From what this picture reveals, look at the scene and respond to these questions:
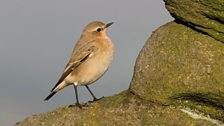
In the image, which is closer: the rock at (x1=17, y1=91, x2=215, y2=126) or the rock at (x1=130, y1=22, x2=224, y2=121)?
the rock at (x1=130, y1=22, x2=224, y2=121)

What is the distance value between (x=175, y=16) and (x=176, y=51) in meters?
0.94

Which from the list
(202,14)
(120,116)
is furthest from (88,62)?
(202,14)

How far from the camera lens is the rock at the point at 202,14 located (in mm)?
11797

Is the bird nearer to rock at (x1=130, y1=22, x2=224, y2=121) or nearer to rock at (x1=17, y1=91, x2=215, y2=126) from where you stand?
rock at (x1=17, y1=91, x2=215, y2=126)

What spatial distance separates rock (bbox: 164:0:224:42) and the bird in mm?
2764

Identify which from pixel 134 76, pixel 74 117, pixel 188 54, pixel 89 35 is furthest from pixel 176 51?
pixel 89 35

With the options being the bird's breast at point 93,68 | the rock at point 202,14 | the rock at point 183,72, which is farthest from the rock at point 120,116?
the bird's breast at point 93,68

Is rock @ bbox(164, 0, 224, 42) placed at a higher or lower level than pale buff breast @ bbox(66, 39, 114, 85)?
higher

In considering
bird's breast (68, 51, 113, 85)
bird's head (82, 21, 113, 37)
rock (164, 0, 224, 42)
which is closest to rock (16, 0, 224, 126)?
rock (164, 0, 224, 42)

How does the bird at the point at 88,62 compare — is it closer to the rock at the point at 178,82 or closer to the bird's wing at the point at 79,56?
the bird's wing at the point at 79,56

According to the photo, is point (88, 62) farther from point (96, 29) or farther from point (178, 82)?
point (178, 82)

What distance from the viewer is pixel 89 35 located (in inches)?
599

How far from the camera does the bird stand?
48.3ft

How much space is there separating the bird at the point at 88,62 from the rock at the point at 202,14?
276cm
